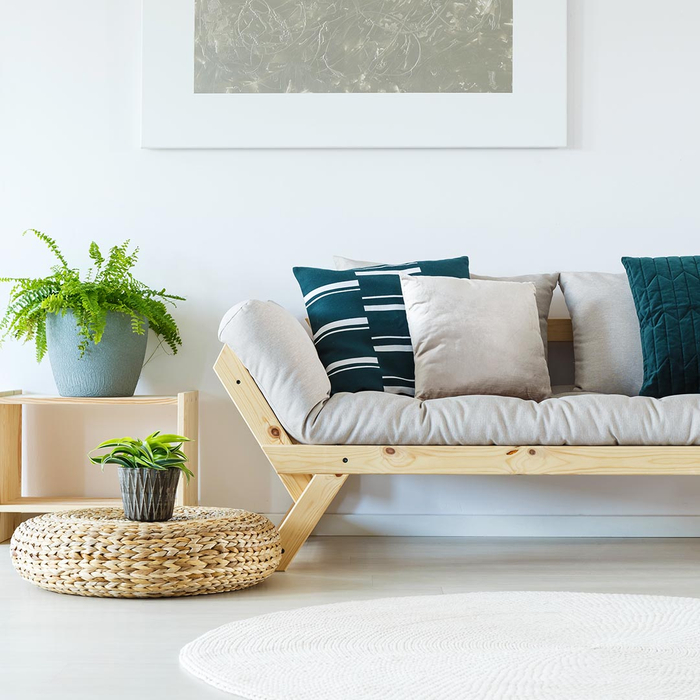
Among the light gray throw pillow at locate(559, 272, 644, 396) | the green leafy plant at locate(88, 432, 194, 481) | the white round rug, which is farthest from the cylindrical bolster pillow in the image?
the light gray throw pillow at locate(559, 272, 644, 396)

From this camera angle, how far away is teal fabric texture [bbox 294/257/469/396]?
2.28 m

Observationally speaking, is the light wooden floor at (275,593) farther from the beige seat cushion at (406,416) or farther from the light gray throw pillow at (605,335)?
the light gray throw pillow at (605,335)

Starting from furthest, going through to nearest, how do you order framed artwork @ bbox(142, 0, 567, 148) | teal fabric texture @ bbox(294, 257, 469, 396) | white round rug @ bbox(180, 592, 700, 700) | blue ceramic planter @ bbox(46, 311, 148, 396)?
framed artwork @ bbox(142, 0, 567, 148) → blue ceramic planter @ bbox(46, 311, 148, 396) → teal fabric texture @ bbox(294, 257, 469, 396) → white round rug @ bbox(180, 592, 700, 700)

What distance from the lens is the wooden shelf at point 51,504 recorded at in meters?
2.31

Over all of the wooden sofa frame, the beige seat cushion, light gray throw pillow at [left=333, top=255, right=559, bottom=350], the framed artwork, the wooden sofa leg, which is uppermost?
the framed artwork

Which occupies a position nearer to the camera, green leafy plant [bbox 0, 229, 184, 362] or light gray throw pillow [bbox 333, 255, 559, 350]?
green leafy plant [bbox 0, 229, 184, 362]

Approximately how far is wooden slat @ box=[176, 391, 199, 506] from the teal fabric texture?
0.42 metres

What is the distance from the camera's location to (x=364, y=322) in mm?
2336

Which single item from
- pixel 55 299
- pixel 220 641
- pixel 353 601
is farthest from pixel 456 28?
pixel 220 641

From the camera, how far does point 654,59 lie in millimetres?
2688

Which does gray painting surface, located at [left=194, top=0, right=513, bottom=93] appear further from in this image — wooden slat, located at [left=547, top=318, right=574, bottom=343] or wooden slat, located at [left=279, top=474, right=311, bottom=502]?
wooden slat, located at [left=279, top=474, right=311, bottom=502]

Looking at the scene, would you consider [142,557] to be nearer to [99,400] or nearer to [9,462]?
[99,400]

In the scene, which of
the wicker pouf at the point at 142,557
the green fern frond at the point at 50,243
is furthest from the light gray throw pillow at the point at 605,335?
the green fern frond at the point at 50,243

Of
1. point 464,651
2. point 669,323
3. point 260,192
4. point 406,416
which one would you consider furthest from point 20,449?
point 669,323
